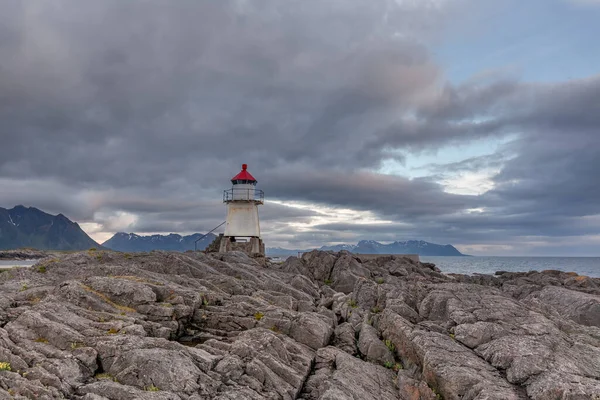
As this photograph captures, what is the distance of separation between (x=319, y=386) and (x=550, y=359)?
8.66 m

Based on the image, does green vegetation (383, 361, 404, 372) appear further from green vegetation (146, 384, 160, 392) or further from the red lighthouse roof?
the red lighthouse roof

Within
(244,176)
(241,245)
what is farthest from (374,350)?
(244,176)

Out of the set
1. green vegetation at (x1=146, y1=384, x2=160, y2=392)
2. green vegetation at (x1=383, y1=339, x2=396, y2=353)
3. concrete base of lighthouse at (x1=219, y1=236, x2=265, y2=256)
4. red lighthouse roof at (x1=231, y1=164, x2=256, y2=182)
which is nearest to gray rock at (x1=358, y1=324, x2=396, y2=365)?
green vegetation at (x1=383, y1=339, x2=396, y2=353)

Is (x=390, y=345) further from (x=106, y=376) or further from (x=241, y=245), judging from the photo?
(x=241, y=245)

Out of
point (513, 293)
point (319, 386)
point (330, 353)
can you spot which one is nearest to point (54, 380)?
point (319, 386)

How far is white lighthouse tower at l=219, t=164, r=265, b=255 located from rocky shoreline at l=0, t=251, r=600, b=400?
34688 millimetres

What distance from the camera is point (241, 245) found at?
60594 millimetres

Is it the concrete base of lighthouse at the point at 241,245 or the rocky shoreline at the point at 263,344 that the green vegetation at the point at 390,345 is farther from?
the concrete base of lighthouse at the point at 241,245

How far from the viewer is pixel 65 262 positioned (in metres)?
29.2

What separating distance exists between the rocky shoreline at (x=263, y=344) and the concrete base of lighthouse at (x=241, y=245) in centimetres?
3307

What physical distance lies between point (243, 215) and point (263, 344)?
46711mm

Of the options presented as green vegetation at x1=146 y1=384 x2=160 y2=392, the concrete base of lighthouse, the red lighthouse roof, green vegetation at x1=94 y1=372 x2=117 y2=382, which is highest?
the red lighthouse roof

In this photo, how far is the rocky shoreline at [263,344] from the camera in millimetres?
13398

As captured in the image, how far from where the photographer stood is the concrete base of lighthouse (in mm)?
60094
